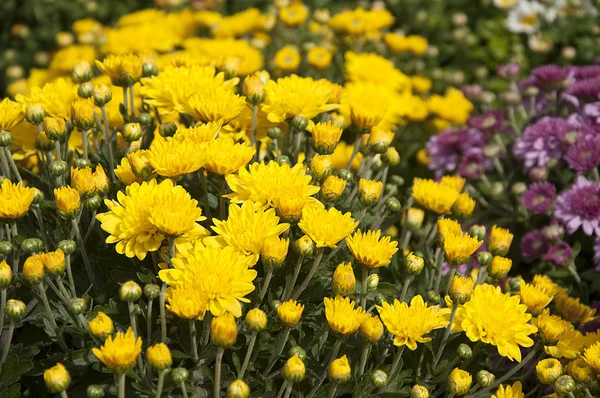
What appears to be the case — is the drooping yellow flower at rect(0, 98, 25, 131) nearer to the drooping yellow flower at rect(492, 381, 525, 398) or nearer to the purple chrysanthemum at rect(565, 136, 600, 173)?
the drooping yellow flower at rect(492, 381, 525, 398)

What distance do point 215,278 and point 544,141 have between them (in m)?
2.13

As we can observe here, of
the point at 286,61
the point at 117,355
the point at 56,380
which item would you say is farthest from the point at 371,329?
the point at 286,61

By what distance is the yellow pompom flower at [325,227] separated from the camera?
6.49ft

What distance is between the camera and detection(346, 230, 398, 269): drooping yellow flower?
2.00 metres

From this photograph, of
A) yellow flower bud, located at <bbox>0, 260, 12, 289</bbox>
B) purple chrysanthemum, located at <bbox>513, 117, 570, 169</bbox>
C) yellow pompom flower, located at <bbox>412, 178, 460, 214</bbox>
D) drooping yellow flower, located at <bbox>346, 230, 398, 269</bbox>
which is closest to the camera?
yellow flower bud, located at <bbox>0, 260, 12, 289</bbox>

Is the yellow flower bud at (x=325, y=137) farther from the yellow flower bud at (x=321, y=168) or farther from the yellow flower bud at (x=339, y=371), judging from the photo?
the yellow flower bud at (x=339, y=371)

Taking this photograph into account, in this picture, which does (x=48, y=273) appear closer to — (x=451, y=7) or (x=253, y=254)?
(x=253, y=254)

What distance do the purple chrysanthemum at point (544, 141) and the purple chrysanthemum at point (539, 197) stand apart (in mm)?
203

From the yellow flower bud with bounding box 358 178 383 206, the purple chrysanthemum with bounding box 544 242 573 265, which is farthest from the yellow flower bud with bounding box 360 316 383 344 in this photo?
the purple chrysanthemum with bounding box 544 242 573 265

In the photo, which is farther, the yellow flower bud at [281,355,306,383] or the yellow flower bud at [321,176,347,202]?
the yellow flower bud at [321,176,347,202]

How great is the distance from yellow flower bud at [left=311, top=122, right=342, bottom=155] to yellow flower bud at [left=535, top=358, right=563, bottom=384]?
0.94 m

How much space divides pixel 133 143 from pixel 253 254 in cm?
81

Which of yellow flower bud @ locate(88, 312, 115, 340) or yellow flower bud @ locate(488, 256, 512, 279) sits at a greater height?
yellow flower bud @ locate(88, 312, 115, 340)

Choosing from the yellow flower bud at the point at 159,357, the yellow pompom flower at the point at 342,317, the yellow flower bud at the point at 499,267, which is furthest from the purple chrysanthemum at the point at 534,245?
the yellow flower bud at the point at 159,357
